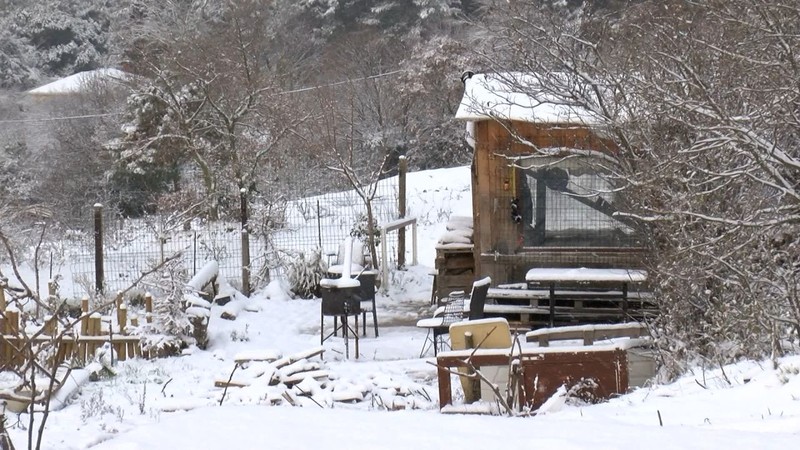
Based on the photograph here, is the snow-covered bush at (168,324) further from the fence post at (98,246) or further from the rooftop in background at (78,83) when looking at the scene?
the rooftop in background at (78,83)

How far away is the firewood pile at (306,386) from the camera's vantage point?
7.39 m

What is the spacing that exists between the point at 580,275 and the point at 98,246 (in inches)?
272

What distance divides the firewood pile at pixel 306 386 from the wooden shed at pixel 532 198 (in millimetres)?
2918

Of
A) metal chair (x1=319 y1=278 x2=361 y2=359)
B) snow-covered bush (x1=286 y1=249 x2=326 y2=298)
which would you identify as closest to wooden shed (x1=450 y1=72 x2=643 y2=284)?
metal chair (x1=319 y1=278 x2=361 y2=359)

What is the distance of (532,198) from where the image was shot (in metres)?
10.3

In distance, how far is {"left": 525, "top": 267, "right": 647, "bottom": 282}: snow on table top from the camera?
9.31 metres

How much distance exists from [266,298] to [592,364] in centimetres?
675

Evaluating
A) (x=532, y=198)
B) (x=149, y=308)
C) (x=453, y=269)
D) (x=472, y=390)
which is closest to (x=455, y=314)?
(x=532, y=198)

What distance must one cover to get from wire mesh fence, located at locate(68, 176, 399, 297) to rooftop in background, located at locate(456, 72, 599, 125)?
3435 mm

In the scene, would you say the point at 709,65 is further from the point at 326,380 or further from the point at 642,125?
the point at 326,380

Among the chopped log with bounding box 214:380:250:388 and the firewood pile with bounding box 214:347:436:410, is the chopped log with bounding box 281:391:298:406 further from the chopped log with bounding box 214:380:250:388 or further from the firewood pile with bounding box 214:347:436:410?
the chopped log with bounding box 214:380:250:388

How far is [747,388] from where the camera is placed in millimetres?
5258

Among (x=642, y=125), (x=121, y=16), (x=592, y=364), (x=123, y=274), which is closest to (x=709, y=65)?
(x=642, y=125)

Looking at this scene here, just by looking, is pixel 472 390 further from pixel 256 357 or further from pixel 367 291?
pixel 367 291
